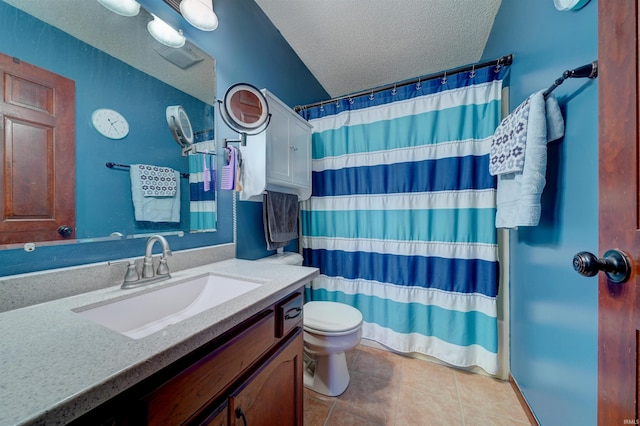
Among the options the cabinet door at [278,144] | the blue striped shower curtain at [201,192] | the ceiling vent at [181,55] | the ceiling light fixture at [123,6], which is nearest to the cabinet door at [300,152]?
the cabinet door at [278,144]

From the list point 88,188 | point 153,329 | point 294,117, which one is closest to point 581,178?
point 294,117

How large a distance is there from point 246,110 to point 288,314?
108 cm

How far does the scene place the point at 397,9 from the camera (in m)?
1.48

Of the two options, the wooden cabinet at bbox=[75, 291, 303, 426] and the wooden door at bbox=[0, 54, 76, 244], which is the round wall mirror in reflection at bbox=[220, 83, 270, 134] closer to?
the wooden door at bbox=[0, 54, 76, 244]

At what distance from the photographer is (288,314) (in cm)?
81

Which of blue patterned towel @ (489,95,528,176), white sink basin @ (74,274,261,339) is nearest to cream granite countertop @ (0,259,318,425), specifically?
white sink basin @ (74,274,261,339)

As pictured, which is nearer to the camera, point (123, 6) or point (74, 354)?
point (74, 354)

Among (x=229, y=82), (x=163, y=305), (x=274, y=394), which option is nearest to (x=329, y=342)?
(x=274, y=394)

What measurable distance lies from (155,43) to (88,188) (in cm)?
70

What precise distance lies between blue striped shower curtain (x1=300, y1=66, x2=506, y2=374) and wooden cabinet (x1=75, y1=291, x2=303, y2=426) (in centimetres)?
99

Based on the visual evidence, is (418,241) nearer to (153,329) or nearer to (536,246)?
(536,246)

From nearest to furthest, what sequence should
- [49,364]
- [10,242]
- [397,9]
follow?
[49,364] → [10,242] → [397,9]

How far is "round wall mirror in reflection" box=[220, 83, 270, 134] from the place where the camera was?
1.22 meters

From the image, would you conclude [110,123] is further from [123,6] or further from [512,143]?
[512,143]
